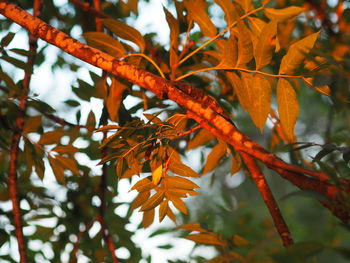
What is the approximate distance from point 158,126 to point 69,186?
44 centimetres

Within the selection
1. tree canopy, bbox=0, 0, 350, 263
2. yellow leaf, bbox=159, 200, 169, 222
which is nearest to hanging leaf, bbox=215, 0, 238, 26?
tree canopy, bbox=0, 0, 350, 263

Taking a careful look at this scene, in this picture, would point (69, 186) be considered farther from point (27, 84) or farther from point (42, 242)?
point (27, 84)

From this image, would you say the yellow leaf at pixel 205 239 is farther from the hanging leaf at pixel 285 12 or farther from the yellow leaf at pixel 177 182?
the hanging leaf at pixel 285 12

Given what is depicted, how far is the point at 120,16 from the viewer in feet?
3.06

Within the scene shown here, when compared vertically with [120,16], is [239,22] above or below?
below

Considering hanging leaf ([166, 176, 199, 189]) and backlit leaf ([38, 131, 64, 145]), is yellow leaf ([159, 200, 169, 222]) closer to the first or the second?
hanging leaf ([166, 176, 199, 189])

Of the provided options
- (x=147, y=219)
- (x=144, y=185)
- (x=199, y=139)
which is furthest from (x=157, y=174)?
(x=199, y=139)

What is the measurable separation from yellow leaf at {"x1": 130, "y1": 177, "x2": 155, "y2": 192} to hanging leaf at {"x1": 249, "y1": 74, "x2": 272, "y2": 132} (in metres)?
0.14

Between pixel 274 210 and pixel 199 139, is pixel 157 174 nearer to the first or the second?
pixel 274 210

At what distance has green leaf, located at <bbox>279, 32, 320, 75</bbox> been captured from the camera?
437 mm

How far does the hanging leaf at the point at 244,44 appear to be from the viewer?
46 cm

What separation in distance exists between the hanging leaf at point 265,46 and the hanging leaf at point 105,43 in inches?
7.5

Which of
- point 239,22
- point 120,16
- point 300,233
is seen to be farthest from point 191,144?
point 300,233

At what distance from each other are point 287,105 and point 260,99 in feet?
0.10
